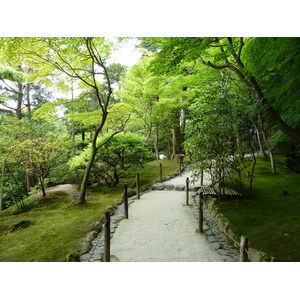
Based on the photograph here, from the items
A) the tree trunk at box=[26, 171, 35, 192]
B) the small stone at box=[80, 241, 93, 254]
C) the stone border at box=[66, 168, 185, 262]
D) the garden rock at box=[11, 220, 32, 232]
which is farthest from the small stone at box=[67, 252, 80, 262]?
the tree trunk at box=[26, 171, 35, 192]

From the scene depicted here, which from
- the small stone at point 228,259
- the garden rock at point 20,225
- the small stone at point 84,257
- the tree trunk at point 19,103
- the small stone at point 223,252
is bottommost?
the small stone at point 228,259

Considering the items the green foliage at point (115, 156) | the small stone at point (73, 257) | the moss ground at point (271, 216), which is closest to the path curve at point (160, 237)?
the small stone at point (73, 257)

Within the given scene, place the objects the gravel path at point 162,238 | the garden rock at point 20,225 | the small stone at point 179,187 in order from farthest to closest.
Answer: the small stone at point 179,187 < the garden rock at point 20,225 < the gravel path at point 162,238

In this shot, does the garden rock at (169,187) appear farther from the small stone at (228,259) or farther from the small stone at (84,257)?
the small stone at (84,257)

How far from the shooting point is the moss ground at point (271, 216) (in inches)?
78.8

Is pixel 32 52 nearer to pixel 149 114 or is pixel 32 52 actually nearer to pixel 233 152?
pixel 233 152

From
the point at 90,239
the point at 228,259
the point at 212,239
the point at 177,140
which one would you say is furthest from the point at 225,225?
the point at 177,140

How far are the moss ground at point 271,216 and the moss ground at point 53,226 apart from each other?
A: 88.2 inches

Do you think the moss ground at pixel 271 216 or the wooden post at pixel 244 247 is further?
the moss ground at pixel 271 216

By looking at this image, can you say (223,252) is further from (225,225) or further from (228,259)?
(225,225)

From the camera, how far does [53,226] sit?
303cm

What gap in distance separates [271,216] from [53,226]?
11.3ft

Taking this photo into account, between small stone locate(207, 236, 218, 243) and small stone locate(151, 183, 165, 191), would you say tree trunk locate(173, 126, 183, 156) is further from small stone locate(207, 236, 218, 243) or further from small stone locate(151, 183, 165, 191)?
small stone locate(207, 236, 218, 243)
